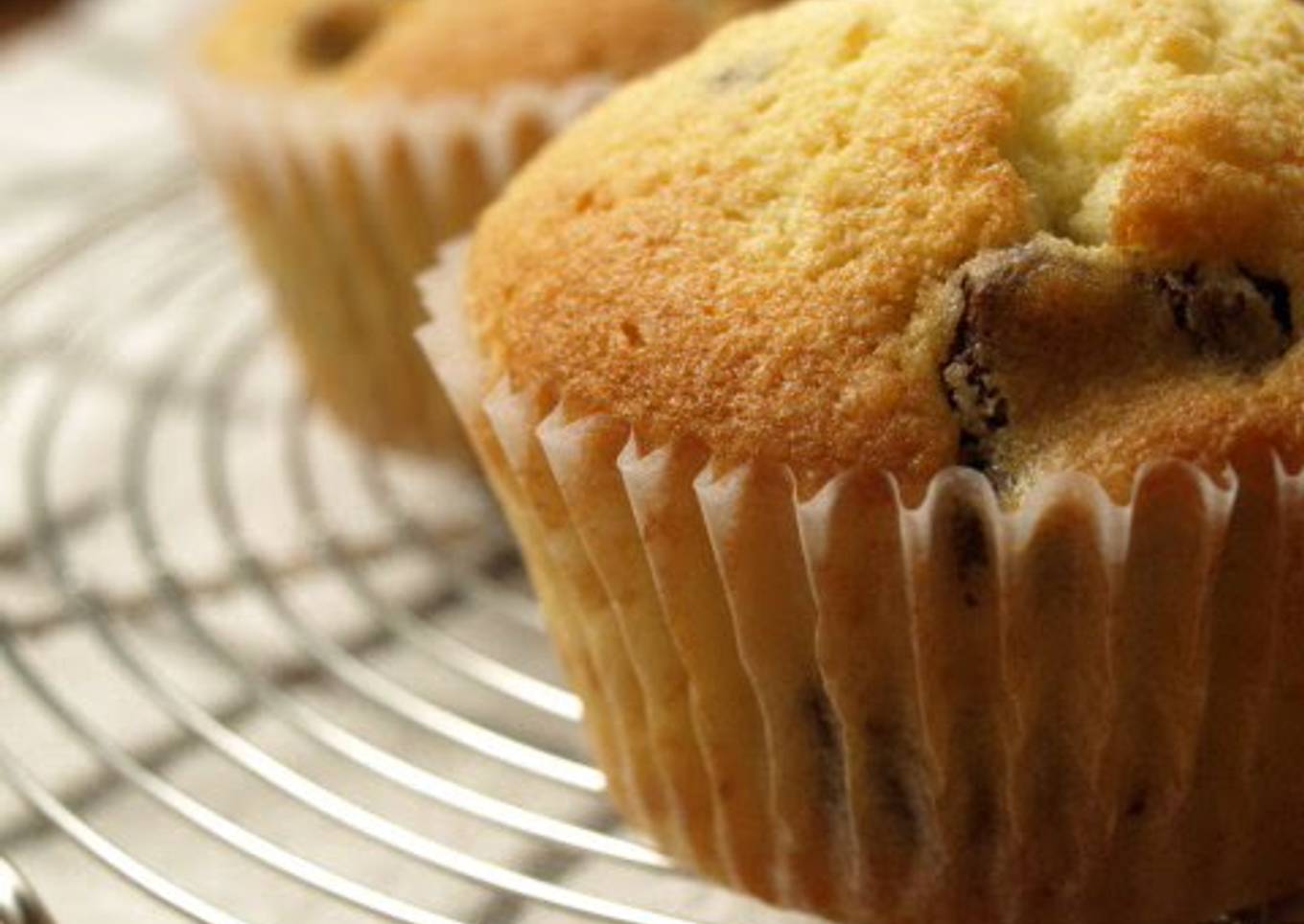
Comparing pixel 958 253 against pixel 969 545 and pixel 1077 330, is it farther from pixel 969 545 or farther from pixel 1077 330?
pixel 969 545

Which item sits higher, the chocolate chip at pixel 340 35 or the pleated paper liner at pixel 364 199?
the chocolate chip at pixel 340 35

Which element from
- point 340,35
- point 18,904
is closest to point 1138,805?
point 18,904

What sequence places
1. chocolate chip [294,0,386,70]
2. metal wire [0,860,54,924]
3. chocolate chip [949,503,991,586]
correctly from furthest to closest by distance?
chocolate chip [294,0,386,70] → metal wire [0,860,54,924] → chocolate chip [949,503,991,586]

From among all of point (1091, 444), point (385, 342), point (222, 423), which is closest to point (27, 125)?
point (222, 423)

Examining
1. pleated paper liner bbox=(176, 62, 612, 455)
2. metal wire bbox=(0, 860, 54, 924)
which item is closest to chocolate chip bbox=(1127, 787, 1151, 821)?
metal wire bbox=(0, 860, 54, 924)

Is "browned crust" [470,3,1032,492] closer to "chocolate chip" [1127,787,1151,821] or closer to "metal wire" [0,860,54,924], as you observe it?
"chocolate chip" [1127,787,1151,821]

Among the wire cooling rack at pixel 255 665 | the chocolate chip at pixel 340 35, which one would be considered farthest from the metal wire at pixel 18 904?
the chocolate chip at pixel 340 35

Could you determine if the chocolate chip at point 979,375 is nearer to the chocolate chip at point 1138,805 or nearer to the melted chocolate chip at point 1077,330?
the melted chocolate chip at point 1077,330
